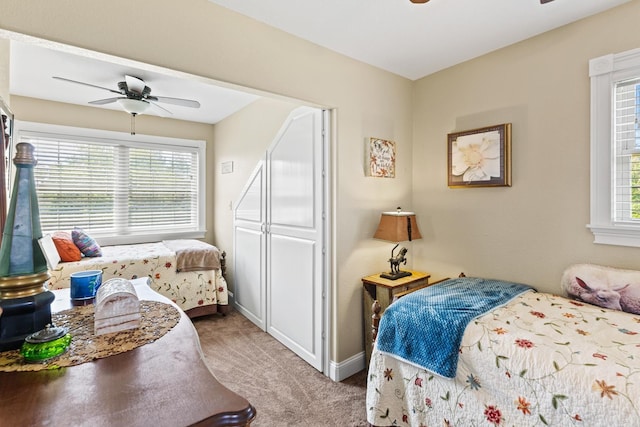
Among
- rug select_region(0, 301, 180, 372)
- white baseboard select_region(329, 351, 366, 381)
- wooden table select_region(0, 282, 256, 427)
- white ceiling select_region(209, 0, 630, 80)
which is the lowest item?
white baseboard select_region(329, 351, 366, 381)

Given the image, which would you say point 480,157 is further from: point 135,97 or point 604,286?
point 135,97

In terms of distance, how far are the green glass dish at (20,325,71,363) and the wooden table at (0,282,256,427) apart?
0.26 feet

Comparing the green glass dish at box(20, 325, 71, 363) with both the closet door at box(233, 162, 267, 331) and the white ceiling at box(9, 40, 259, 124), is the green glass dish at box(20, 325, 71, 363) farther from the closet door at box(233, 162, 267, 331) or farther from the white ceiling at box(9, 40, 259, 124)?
the closet door at box(233, 162, 267, 331)

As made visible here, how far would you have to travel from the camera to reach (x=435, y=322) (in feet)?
5.46

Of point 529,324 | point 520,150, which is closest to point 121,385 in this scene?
point 529,324

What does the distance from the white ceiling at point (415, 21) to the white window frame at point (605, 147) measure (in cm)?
36

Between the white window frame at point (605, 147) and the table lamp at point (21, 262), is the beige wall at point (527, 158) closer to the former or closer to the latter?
the white window frame at point (605, 147)

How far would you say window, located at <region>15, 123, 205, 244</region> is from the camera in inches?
150

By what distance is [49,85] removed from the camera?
10.7 ft

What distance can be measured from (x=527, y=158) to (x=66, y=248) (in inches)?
166

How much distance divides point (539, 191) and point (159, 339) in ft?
8.02

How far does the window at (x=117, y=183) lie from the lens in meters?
3.82

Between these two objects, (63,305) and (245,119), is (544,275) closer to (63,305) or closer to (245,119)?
(63,305)

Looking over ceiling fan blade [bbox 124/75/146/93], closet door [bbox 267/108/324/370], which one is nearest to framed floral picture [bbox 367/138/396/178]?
closet door [bbox 267/108/324/370]
